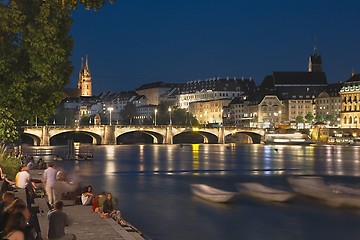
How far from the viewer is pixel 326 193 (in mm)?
27734

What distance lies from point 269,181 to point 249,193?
33.5 ft

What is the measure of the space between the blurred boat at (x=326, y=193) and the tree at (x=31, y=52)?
466 inches

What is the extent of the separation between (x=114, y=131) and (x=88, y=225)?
3673 inches

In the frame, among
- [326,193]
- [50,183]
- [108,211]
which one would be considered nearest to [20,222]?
[108,211]

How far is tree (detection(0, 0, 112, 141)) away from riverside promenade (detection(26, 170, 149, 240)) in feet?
12.2

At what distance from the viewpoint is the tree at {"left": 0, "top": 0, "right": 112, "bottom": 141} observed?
60.8 feet

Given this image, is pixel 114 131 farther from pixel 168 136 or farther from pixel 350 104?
pixel 350 104

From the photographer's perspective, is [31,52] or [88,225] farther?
[31,52]

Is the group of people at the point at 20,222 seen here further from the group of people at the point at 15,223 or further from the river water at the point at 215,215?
the river water at the point at 215,215

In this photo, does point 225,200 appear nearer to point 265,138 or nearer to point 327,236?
point 327,236

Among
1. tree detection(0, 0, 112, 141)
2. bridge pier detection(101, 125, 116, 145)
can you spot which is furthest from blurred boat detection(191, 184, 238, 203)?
bridge pier detection(101, 125, 116, 145)

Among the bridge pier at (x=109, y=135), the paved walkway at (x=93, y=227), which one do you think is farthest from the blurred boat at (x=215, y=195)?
the bridge pier at (x=109, y=135)

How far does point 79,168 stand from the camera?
159 feet

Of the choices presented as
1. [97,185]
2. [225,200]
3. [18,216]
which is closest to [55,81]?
[225,200]
